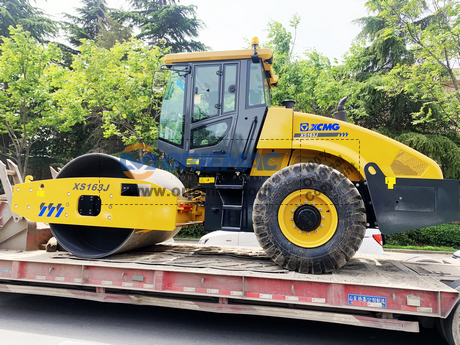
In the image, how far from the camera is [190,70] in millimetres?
4941

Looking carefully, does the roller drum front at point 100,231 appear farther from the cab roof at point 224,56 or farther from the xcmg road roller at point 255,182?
the cab roof at point 224,56

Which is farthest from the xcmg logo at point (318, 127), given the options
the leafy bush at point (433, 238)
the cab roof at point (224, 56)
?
the leafy bush at point (433, 238)

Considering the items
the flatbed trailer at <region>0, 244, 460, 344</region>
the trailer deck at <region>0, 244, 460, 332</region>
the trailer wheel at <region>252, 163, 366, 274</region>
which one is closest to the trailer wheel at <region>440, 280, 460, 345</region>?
the flatbed trailer at <region>0, 244, 460, 344</region>

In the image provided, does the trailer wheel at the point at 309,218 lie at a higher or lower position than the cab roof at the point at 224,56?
lower

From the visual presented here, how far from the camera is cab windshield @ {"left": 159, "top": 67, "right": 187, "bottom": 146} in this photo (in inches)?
197

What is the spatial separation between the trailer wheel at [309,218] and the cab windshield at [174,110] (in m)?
1.66

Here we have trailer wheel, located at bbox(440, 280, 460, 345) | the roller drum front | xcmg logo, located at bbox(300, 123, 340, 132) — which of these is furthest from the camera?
the roller drum front

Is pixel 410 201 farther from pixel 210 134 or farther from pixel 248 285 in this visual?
pixel 210 134

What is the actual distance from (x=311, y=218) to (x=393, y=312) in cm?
130

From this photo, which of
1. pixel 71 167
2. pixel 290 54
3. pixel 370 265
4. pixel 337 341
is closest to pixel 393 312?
pixel 337 341

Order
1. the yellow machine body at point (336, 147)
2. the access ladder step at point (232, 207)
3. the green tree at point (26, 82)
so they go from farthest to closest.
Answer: the green tree at point (26, 82)
the access ladder step at point (232, 207)
the yellow machine body at point (336, 147)

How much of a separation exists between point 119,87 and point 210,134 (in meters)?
9.55

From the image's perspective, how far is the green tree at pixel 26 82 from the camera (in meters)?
12.8

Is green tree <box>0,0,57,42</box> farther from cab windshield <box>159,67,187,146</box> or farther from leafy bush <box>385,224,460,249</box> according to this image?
leafy bush <box>385,224,460,249</box>
